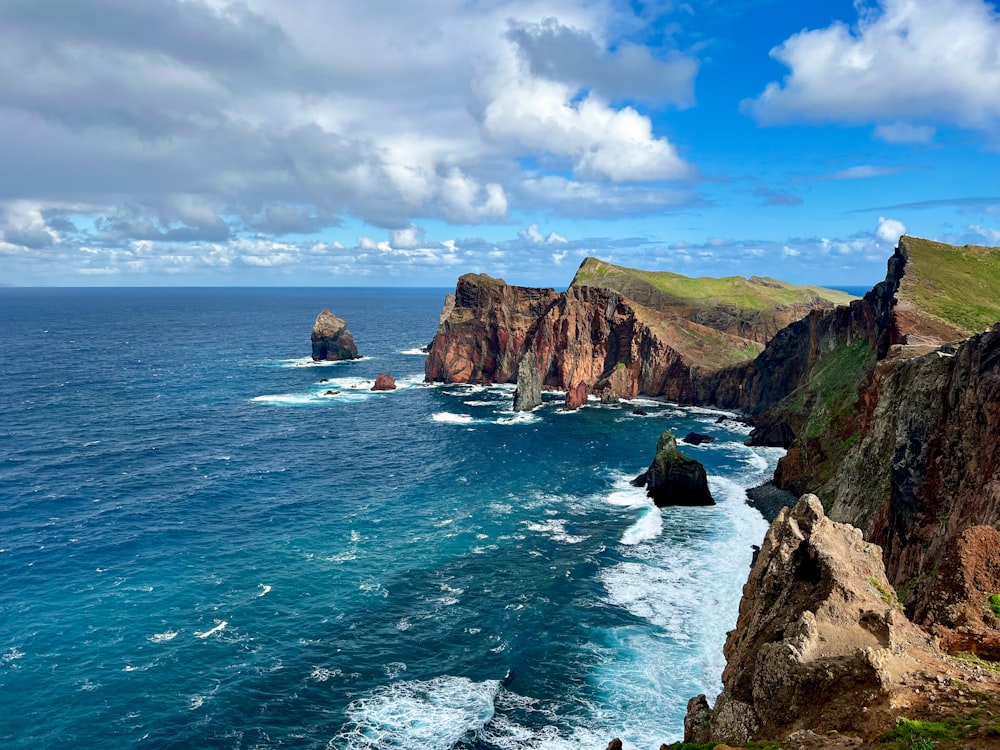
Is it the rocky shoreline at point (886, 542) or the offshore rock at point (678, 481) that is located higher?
the rocky shoreline at point (886, 542)

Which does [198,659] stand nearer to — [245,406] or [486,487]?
[486,487]

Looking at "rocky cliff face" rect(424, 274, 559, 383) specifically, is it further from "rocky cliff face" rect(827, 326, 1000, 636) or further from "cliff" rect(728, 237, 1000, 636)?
"rocky cliff face" rect(827, 326, 1000, 636)

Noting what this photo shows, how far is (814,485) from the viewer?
78875mm

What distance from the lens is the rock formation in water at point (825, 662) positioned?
1975 centimetres

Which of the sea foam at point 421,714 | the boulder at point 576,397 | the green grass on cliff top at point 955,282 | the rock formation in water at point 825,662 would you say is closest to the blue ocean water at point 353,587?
the sea foam at point 421,714

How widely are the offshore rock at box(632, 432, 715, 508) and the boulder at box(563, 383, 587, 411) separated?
62437 millimetres

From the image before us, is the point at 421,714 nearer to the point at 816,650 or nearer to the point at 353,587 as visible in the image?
the point at 353,587

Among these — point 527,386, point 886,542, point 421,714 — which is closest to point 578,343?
point 527,386

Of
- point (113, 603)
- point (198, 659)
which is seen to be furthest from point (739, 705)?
point (113, 603)

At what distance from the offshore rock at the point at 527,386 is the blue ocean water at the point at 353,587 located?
24586 mm

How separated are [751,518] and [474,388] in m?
99.7

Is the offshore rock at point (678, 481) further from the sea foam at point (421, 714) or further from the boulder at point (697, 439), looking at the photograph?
the sea foam at point (421, 714)

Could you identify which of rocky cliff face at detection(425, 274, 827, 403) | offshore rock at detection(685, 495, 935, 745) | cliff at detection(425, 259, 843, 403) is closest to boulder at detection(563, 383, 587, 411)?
cliff at detection(425, 259, 843, 403)

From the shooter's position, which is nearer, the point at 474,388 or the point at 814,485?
the point at 814,485
